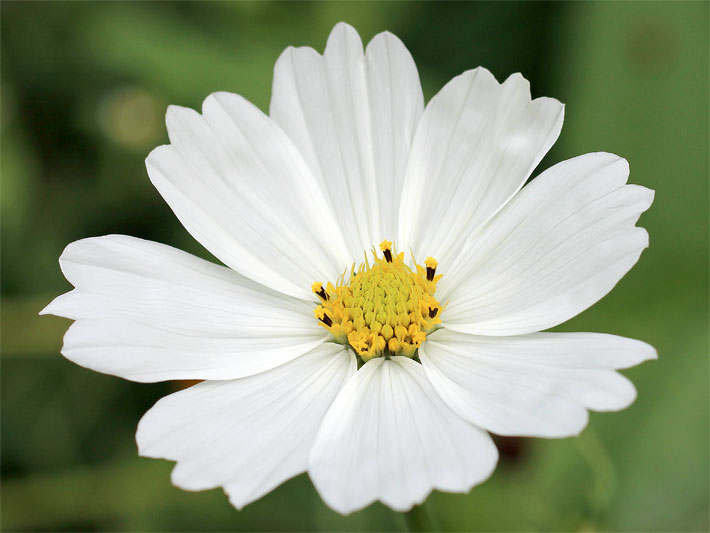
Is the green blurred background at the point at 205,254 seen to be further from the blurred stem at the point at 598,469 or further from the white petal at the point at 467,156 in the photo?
the white petal at the point at 467,156

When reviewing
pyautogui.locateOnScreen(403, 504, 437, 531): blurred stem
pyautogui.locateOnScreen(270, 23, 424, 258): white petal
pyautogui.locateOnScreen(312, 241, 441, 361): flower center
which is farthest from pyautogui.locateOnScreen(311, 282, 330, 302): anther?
pyautogui.locateOnScreen(403, 504, 437, 531): blurred stem

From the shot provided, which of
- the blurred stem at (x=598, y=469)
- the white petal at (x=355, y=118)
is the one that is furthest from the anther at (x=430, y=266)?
the blurred stem at (x=598, y=469)

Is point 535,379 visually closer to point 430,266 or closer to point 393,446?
point 393,446

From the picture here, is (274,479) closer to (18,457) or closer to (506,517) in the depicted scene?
(506,517)

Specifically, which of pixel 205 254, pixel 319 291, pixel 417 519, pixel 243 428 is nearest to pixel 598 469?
pixel 417 519

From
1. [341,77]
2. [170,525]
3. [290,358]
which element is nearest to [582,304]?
[290,358]
